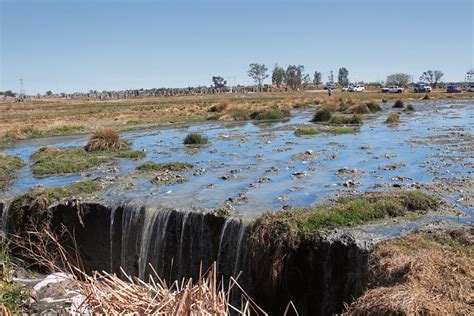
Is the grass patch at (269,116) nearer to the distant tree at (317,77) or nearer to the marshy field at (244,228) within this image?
the marshy field at (244,228)

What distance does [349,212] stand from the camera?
1324 cm

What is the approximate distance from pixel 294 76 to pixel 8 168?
159574 millimetres

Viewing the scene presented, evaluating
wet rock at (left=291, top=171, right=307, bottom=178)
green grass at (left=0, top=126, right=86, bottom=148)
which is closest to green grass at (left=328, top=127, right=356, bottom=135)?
wet rock at (left=291, top=171, right=307, bottom=178)

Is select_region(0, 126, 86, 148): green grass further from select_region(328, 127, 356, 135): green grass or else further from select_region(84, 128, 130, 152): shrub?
select_region(328, 127, 356, 135): green grass

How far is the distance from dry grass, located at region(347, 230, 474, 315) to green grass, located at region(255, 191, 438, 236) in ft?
6.34

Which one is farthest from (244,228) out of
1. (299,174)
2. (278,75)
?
(278,75)

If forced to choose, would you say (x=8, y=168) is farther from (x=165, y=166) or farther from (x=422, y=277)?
(x=422, y=277)

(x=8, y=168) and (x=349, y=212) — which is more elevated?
(x=8, y=168)

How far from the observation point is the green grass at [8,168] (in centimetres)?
2155

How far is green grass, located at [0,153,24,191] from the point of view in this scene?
21.5 meters

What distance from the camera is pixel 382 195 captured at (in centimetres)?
1450

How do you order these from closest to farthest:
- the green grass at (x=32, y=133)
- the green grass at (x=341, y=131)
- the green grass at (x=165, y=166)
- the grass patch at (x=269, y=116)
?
the green grass at (x=165, y=166), the green grass at (x=341, y=131), the green grass at (x=32, y=133), the grass patch at (x=269, y=116)

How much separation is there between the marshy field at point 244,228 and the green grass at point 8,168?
0.10 meters

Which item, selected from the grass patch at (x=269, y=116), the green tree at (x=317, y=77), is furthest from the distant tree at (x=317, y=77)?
the grass patch at (x=269, y=116)
